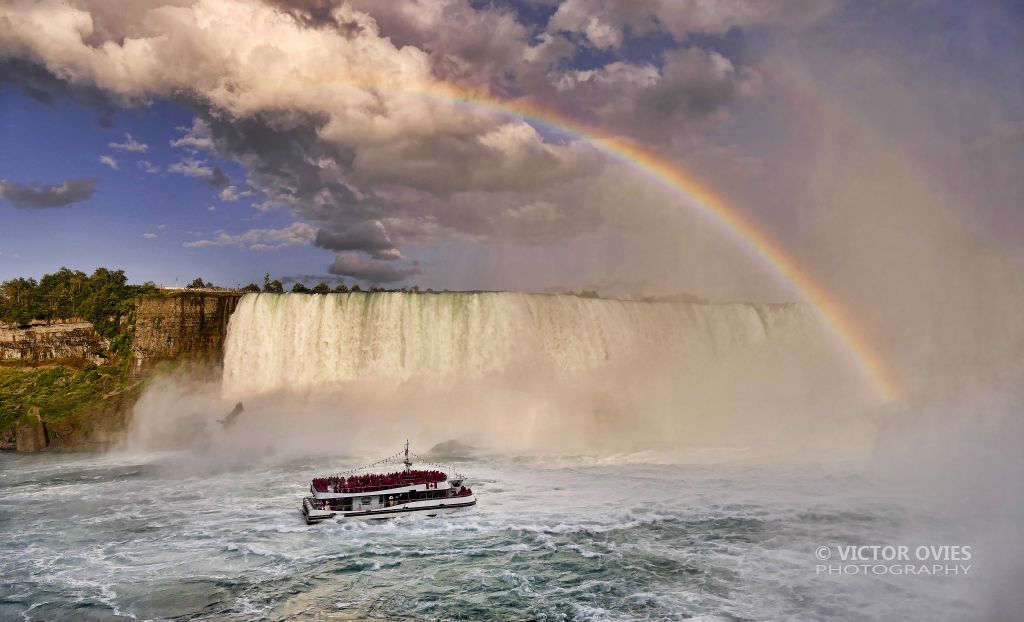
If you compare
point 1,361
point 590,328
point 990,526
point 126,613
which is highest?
point 590,328

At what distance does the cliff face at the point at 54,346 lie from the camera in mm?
48281

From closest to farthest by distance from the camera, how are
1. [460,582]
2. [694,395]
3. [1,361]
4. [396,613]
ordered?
[396,613] → [460,582] → [694,395] → [1,361]

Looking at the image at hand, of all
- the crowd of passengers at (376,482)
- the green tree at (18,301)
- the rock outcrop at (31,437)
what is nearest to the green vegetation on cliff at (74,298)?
the green tree at (18,301)

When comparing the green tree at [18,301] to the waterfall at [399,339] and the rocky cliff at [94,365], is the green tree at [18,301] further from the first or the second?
the waterfall at [399,339]

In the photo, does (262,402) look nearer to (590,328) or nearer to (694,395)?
(590,328)

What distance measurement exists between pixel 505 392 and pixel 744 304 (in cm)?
2246

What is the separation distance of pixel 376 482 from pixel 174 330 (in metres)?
25.1

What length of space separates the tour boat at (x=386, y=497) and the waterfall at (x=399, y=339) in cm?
1738

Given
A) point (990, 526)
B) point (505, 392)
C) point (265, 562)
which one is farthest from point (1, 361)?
point (990, 526)

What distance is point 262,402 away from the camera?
131 feet

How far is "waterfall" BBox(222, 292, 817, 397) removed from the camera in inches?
1598

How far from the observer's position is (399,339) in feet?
134

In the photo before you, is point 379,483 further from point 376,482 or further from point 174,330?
point 174,330

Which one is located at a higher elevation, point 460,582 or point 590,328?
point 590,328
